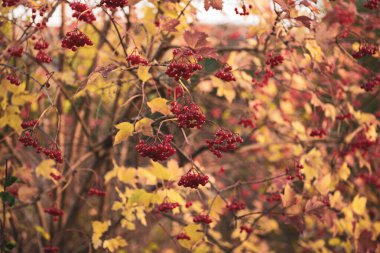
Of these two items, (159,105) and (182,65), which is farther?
(159,105)

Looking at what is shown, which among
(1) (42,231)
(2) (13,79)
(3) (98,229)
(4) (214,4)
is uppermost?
(4) (214,4)

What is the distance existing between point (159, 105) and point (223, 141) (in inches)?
18.0

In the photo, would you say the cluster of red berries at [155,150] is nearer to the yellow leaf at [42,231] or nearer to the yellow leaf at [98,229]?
the yellow leaf at [98,229]

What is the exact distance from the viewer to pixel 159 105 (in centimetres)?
298

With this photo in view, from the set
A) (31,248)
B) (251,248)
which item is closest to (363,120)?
(251,248)

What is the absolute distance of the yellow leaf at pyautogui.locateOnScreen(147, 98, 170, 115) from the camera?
116 inches

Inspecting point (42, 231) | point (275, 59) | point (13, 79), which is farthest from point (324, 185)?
point (42, 231)

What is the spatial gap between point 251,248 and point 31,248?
2554 mm

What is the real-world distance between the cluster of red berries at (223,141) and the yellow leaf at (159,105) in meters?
0.33

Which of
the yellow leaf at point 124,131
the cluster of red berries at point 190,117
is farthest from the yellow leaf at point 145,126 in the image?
the cluster of red berries at point 190,117

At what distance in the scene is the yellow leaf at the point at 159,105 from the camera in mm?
2953

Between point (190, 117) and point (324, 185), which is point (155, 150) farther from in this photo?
point (324, 185)

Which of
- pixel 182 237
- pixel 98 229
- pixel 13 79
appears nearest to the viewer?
pixel 13 79

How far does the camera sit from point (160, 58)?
15.8 feet
